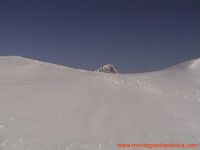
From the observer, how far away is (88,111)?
17.0 ft

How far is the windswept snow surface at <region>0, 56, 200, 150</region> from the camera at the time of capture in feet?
13.7

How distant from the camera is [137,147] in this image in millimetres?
4062

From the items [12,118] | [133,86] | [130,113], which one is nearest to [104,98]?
[130,113]

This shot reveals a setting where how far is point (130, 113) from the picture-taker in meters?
5.27

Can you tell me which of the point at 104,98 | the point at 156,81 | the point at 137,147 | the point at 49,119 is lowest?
the point at 137,147

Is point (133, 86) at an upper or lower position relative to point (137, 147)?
upper

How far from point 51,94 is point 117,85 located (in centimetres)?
171

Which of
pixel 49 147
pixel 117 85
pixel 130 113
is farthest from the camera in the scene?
pixel 117 85

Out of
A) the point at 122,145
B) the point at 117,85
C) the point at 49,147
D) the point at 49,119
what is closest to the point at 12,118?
the point at 49,119

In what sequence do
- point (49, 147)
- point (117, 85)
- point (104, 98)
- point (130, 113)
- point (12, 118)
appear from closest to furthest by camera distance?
1. point (49, 147)
2. point (12, 118)
3. point (130, 113)
4. point (104, 98)
5. point (117, 85)

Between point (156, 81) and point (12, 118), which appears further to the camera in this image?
point (156, 81)

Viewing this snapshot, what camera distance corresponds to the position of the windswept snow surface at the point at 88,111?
13.7ft

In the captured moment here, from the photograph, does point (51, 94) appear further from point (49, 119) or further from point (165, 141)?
point (165, 141)

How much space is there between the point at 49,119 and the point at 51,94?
1.24m
